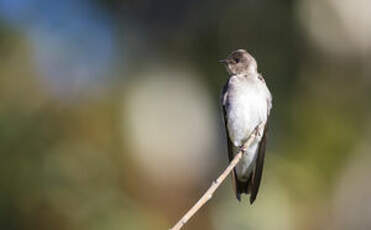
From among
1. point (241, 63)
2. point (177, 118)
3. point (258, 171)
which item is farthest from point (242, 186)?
point (177, 118)

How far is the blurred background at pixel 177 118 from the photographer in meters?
8.14

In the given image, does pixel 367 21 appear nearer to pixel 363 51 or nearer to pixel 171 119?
pixel 363 51

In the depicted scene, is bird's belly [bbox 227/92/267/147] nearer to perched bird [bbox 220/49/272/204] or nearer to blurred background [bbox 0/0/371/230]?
perched bird [bbox 220/49/272/204]

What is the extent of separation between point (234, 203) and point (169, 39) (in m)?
1.67

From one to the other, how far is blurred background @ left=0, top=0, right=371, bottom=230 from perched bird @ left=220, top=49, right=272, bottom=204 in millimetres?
2173

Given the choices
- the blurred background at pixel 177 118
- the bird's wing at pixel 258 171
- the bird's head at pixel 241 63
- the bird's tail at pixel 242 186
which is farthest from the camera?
the blurred background at pixel 177 118

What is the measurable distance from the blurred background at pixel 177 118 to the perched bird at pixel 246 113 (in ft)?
7.13

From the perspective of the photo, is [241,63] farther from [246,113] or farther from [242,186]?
[242,186]

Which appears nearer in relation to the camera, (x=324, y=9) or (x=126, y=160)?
(x=126, y=160)

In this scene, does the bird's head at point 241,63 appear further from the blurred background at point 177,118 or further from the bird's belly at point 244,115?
the blurred background at point 177,118

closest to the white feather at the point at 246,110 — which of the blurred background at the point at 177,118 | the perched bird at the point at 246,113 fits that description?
the perched bird at the point at 246,113

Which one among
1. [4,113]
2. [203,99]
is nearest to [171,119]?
[203,99]

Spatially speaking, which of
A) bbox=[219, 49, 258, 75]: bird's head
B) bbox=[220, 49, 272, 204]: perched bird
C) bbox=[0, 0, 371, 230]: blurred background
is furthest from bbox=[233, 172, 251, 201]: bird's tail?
bbox=[0, 0, 371, 230]: blurred background

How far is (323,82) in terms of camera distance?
9367mm
